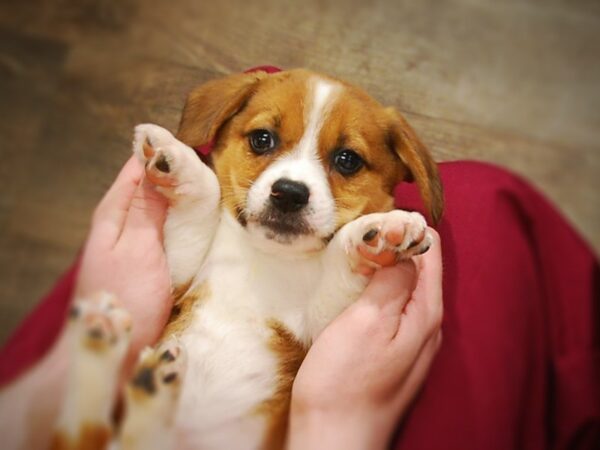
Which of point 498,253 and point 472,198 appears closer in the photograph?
point 472,198

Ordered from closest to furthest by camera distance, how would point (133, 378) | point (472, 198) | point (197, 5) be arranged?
point (133, 378)
point (197, 5)
point (472, 198)

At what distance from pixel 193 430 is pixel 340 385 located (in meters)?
0.36

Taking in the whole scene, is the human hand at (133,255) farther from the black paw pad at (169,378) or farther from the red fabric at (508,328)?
the red fabric at (508,328)

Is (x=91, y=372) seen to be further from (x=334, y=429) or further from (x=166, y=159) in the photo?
(x=334, y=429)

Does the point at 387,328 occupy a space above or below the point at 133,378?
below

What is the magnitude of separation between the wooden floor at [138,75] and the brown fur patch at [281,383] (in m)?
0.37

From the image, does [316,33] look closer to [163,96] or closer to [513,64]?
[163,96]

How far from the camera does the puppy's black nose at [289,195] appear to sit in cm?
96

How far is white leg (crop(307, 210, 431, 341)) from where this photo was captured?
0.97m

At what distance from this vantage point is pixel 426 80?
1026 mm

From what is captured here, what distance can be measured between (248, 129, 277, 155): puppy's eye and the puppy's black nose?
0.28 ft

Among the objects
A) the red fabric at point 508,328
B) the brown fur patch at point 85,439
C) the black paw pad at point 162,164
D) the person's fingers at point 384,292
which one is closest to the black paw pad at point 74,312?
the brown fur patch at point 85,439

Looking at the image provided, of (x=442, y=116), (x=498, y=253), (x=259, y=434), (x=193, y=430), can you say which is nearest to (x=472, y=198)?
(x=498, y=253)

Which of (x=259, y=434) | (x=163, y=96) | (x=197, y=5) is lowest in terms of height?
(x=259, y=434)
